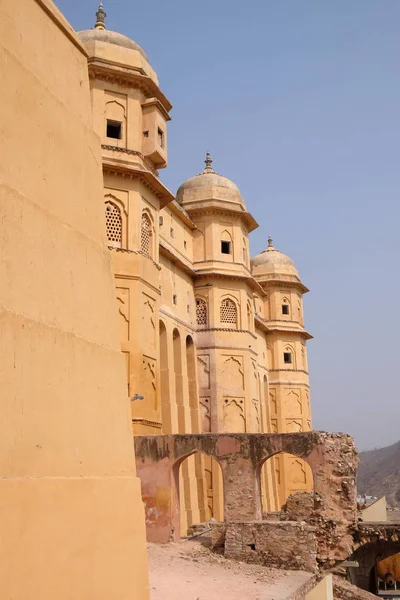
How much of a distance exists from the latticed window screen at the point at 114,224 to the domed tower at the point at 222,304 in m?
8.58

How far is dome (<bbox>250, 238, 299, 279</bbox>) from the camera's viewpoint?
1474 inches

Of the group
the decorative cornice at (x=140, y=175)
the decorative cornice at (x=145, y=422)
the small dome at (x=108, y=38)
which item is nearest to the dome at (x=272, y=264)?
the decorative cornice at (x=140, y=175)

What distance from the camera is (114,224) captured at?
17844 mm

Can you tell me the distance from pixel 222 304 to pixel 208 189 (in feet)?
15.9

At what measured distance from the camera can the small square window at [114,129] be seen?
18.5m

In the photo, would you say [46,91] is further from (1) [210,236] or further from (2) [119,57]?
(1) [210,236]

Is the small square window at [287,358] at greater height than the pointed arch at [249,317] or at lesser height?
lesser

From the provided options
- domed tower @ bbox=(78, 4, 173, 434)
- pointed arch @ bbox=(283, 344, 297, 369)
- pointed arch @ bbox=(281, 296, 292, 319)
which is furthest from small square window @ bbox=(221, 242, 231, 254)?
pointed arch @ bbox=(283, 344, 297, 369)

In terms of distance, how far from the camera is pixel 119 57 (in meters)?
18.4

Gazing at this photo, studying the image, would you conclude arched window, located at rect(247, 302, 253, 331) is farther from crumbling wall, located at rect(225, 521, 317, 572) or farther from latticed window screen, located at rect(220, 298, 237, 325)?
crumbling wall, located at rect(225, 521, 317, 572)

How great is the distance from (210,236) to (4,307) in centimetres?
2191

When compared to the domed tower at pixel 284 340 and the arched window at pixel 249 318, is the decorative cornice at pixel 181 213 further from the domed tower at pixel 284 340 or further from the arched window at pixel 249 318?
the domed tower at pixel 284 340

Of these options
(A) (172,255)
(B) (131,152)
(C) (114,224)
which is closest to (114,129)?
(B) (131,152)

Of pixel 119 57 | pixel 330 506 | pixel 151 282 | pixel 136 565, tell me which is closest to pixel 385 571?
pixel 330 506
